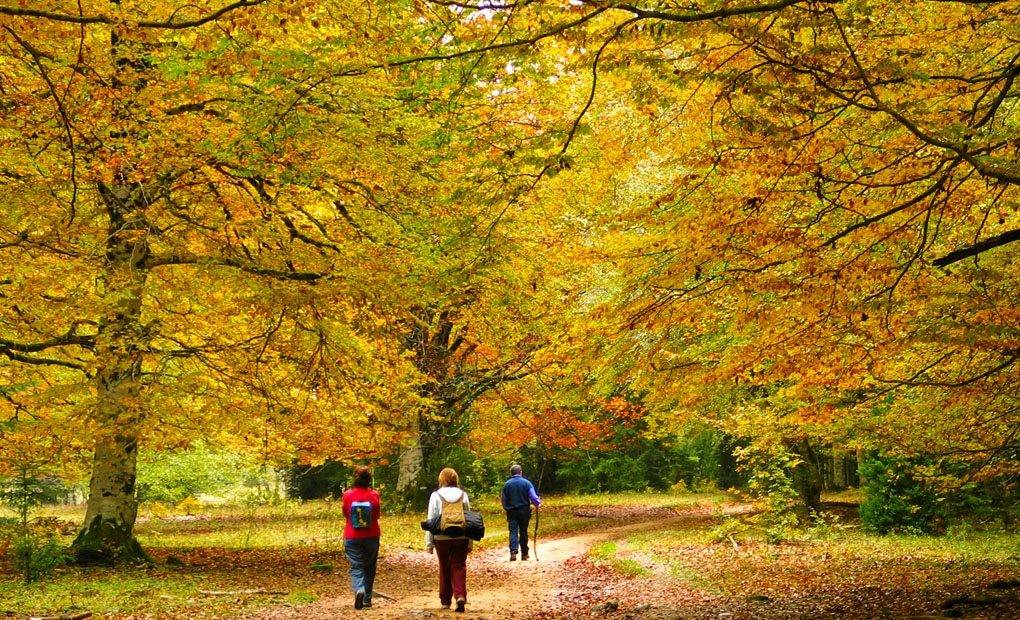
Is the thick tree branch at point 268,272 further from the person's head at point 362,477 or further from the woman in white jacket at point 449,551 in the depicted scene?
the woman in white jacket at point 449,551

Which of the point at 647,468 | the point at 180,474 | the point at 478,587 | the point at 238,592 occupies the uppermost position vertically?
the point at 180,474

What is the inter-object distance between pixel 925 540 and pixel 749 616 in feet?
35.3

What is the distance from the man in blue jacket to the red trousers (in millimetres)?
5376

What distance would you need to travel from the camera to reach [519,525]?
1523 cm

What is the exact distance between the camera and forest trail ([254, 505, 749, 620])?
900cm

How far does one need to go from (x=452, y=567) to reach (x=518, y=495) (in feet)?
18.7

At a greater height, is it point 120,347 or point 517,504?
point 120,347

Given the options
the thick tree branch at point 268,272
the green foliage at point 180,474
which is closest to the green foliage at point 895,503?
the thick tree branch at point 268,272

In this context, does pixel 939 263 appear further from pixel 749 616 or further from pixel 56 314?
pixel 56 314

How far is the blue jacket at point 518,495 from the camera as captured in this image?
14.9m

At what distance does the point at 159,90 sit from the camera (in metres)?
9.09

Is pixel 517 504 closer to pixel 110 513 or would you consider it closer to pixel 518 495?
pixel 518 495

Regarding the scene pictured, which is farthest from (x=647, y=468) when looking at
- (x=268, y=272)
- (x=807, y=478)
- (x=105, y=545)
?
(x=268, y=272)

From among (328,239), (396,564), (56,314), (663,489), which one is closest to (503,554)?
(396,564)
